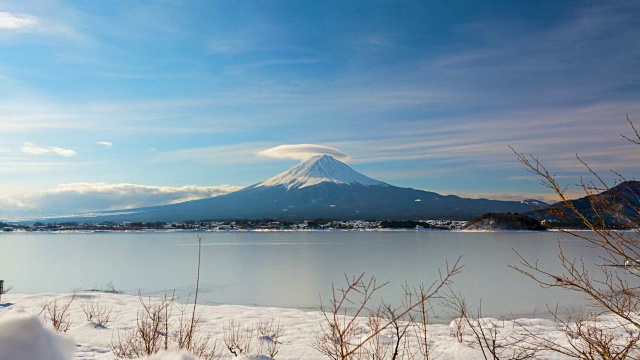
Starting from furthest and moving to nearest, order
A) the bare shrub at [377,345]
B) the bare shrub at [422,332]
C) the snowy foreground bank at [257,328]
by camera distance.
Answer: the snowy foreground bank at [257,328], the bare shrub at [377,345], the bare shrub at [422,332]

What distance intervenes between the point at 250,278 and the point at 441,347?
1181 cm

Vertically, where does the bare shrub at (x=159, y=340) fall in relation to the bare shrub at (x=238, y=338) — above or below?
above

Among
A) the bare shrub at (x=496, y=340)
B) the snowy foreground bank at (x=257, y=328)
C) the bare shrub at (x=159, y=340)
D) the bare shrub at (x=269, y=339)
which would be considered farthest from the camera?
the bare shrub at (x=269, y=339)

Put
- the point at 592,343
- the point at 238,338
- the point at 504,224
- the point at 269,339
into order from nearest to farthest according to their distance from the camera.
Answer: the point at 592,343
the point at 238,338
the point at 269,339
the point at 504,224

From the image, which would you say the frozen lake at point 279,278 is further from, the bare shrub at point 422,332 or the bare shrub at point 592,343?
the bare shrub at point 422,332

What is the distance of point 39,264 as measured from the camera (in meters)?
23.8

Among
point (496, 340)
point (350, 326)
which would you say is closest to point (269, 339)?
point (350, 326)

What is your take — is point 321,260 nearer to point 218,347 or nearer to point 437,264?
point 437,264

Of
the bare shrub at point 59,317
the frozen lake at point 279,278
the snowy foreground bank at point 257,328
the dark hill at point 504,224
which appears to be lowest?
the frozen lake at point 279,278

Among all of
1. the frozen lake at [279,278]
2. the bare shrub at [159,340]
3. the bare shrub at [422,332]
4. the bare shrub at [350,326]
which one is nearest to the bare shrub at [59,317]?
the bare shrub at [159,340]

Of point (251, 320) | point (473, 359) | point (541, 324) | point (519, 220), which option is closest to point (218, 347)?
point (251, 320)

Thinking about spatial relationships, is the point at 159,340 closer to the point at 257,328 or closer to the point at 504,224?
the point at 257,328

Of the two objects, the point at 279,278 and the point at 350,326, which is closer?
the point at 350,326

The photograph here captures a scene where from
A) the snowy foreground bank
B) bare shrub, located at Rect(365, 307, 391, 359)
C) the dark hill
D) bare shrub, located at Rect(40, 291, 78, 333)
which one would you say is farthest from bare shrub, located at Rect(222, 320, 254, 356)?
the dark hill
